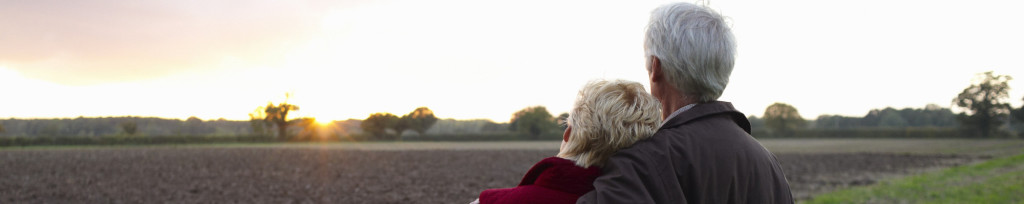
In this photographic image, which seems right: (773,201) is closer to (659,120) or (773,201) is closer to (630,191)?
(659,120)

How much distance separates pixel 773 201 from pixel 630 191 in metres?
0.55

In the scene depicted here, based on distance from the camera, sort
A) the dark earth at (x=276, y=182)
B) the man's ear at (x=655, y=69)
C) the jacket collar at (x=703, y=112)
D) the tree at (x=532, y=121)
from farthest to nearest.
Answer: the tree at (x=532, y=121)
the dark earth at (x=276, y=182)
the man's ear at (x=655, y=69)
the jacket collar at (x=703, y=112)

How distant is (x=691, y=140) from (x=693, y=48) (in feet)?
0.83

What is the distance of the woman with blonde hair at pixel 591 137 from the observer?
5.37 feet

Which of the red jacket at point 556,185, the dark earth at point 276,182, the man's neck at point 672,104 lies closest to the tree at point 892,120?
the dark earth at point 276,182

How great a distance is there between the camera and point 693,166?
5.00 feet

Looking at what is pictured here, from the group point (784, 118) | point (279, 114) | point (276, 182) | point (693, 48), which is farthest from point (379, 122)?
point (784, 118)

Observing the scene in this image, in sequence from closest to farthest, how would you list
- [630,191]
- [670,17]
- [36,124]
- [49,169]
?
[630,191]
[670,17]
[49,169]
[36,124]

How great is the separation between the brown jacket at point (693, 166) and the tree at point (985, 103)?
88997mm

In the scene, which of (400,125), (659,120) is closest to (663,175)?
(659,120)

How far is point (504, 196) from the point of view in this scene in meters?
1.73

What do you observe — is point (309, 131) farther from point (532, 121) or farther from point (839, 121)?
point (839, 121)

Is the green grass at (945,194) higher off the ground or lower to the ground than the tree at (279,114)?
lower

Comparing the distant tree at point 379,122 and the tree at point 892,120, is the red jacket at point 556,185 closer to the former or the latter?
the distant tree at point 379,122
